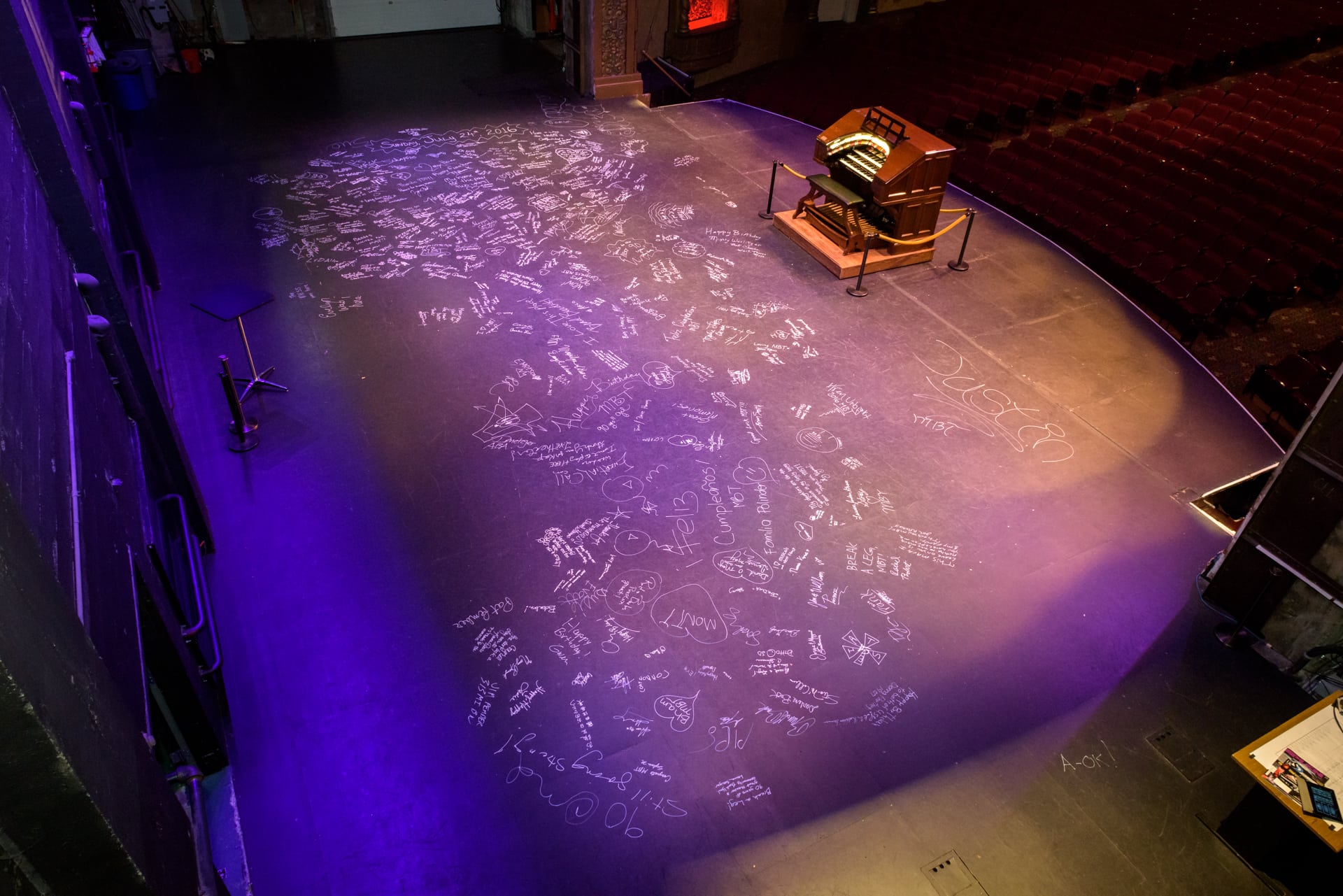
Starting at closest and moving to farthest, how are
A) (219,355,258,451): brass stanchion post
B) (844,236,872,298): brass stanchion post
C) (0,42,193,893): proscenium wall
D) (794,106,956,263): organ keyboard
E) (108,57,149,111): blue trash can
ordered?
(0,42,193,893): proscenium wall < (219,355,258,451): brass stanchion post < (794,106,956,263): organ keyboard < (844,236,872,298): brass stanchion post < (108,57,149,111): blue trash can

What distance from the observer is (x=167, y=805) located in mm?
2838

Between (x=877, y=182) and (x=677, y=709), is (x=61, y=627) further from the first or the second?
(x=877, y=182)

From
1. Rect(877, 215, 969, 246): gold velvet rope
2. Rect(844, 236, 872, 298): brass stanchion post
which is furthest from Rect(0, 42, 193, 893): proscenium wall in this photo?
Rect(877, 215, 969, 246): gold velvet rope

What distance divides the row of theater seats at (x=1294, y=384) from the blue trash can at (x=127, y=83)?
14621 millimetres

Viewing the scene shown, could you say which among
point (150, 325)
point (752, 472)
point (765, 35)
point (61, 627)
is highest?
point (61, 627)

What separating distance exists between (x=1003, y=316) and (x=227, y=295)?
751 cm

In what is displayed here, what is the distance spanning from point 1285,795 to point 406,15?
57.7 feet

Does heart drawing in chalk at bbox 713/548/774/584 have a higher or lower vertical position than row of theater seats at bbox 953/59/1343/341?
lower

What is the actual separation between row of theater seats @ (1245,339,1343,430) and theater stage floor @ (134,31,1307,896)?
31 cm

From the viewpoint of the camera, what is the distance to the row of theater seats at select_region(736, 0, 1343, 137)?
43.9ft

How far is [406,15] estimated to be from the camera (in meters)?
15.9

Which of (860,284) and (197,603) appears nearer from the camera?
(197,603)

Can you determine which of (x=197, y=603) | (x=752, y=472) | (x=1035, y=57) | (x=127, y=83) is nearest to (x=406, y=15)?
(x=127, y=83)

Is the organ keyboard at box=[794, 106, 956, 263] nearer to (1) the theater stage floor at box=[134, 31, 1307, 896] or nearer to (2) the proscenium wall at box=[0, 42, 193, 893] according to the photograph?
(1) the theater stage floor at box=[134, 31, 1307, 896]
